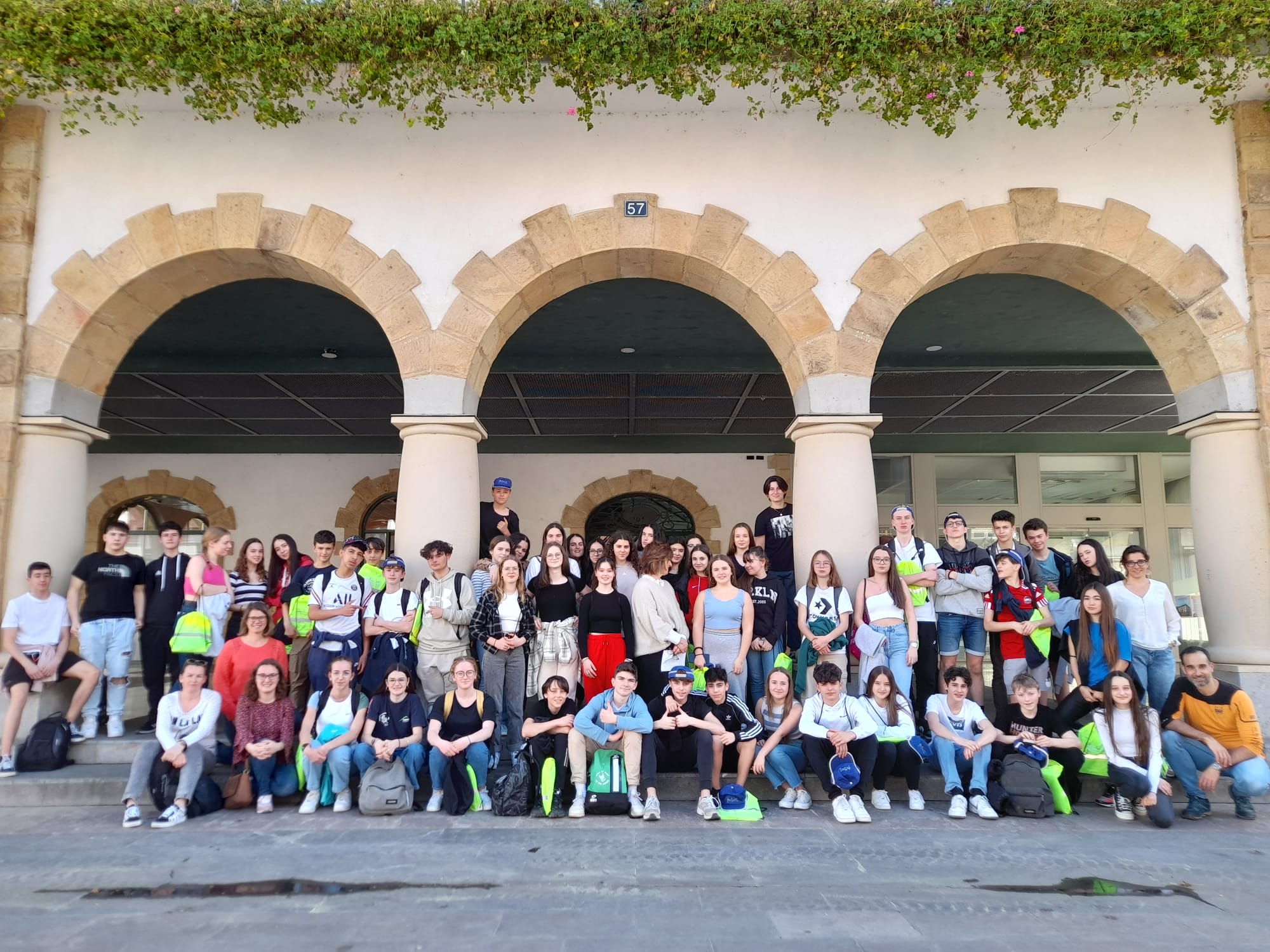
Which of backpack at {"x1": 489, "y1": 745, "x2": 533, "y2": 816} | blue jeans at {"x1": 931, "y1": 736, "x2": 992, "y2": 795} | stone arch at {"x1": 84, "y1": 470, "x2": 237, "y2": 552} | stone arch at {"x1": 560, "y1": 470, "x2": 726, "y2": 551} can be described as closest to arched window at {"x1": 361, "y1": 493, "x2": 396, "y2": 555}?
stone arch at {"x1": 84, "y1": 470, "x2": 237, "y2": 552}

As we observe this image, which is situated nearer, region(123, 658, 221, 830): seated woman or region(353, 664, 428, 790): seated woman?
region(123, 658, 221, 830): seated woman

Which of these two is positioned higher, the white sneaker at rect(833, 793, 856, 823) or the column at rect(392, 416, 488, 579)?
the column at rect(392, 416, 488, 579)

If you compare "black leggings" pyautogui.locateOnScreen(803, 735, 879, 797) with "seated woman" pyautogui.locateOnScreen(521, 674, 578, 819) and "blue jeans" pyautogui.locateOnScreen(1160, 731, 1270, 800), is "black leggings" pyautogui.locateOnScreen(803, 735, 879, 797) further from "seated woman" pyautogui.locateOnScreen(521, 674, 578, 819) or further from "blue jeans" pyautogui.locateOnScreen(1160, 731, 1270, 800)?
"blue jeans" pyautogui.locateOnScreen(1160, 731, 1270, 800)

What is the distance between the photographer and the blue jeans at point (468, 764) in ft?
14.6

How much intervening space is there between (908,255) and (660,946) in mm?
4427

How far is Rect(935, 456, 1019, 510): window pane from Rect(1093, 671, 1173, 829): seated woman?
25.4ft

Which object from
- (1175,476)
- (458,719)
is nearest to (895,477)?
(1175,476)

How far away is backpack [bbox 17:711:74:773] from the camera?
474 centimetres

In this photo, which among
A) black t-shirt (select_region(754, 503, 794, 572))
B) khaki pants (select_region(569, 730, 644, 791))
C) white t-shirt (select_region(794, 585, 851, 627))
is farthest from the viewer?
black t-shirt (select_region(754, 503, 794, 572))

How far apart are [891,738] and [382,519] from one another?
850 cm

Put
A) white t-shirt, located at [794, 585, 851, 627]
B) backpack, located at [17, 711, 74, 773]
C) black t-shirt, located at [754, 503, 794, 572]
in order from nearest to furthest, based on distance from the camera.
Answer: backpack, located at [17, 711, 74, 773], white t-shirt, located at [794, 585, 851, 627], black t-shirt, located at [754, 503, 794, 572]

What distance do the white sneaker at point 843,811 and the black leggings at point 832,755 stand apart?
0.30ft

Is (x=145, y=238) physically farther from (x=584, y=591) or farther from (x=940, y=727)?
(x=940, y=727)

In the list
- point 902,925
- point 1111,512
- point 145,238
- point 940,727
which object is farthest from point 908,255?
point 1111,512
